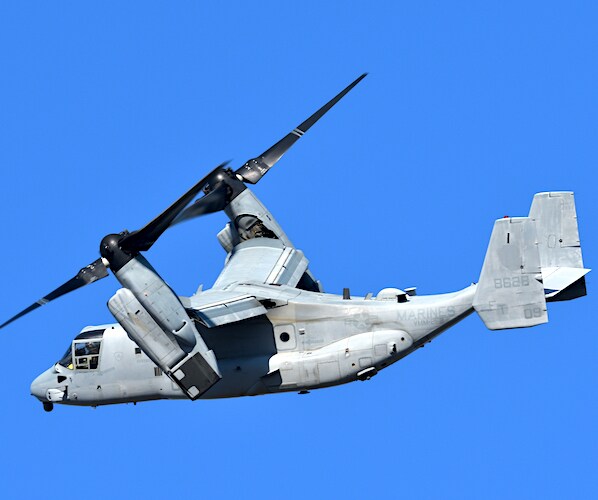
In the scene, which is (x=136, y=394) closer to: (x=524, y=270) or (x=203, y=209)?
(x=203, y=209)

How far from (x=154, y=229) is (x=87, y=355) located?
15.5 ft

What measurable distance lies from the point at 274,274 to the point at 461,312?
16.4 ft

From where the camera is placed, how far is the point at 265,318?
4025 cm

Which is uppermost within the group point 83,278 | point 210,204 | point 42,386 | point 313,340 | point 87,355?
point 210,204

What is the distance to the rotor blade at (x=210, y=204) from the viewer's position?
139 feet

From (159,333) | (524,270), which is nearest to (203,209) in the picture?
(159,333)

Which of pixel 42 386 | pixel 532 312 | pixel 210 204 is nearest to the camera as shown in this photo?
pixel 532 312

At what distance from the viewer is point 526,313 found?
3812 cm

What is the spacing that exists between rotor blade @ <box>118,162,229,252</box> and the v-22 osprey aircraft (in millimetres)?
29

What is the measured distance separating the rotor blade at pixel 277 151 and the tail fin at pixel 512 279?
31.1ft

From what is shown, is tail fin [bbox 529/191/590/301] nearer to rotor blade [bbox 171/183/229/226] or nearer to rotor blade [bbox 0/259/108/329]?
rotor blade [bbox 171/183/229/226]

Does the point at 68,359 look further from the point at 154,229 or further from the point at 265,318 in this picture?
the point at 154,229

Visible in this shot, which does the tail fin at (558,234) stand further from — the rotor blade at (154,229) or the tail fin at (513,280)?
the rotor blade at (154,229)

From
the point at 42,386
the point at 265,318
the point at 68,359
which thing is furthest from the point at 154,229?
the point at 42,386
